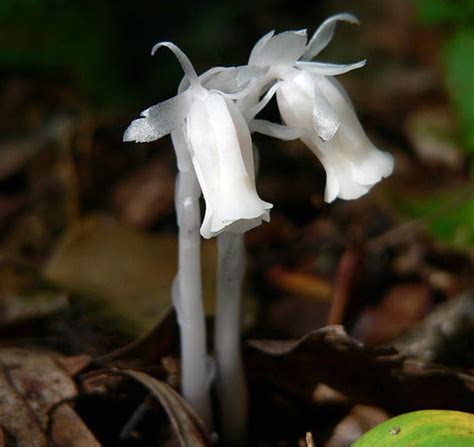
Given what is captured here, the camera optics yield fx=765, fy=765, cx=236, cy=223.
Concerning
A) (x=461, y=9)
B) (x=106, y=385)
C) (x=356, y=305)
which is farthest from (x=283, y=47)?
(x=461, y=9)

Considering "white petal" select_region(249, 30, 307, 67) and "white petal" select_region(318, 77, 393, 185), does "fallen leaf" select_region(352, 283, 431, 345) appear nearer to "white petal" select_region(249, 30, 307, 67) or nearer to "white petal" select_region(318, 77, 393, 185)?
"white petal" select_region(318, 77, 393, 185)

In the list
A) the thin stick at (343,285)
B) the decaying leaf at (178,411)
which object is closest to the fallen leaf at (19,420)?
the decaying leaf at (178,411)

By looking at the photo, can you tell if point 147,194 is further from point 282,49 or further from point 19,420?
point 282,49

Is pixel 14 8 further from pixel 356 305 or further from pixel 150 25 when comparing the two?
pixel 356 305

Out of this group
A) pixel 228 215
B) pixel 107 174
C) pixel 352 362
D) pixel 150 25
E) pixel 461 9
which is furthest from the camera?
pixel 150 25

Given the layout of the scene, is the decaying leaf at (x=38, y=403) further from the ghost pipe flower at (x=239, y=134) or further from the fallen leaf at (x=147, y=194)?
the fallen leaf at (x=147, y=194)

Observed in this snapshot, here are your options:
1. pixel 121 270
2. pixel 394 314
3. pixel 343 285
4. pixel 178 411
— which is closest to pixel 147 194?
pixel 121 270
